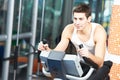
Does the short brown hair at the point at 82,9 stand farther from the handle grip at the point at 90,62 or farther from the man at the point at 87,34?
the handle grip at the point at 90,62

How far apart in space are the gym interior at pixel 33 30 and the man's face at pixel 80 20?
477 mm

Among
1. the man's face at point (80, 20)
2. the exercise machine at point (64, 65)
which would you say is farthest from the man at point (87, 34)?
the exercise machine at point (64, 65)

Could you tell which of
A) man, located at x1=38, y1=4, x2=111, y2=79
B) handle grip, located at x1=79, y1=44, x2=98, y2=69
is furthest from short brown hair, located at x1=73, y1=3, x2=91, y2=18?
handle grip, located at x1=79, y1=44, x2=98, y2=69

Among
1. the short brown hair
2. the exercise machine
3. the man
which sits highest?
the short brown hair

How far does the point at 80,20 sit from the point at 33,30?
2.24 metres

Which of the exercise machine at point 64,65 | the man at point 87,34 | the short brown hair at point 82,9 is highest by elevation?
the short brown hair at point 82,9

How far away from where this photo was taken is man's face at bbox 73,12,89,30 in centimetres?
279

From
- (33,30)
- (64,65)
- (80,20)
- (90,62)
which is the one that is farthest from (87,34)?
(33,30)

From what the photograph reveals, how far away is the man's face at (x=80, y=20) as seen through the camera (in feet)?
9.14

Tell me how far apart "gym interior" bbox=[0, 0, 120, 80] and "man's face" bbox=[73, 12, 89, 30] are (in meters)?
0.48

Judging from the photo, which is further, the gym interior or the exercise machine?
the gym interior

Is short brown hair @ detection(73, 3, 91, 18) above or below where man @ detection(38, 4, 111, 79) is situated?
above

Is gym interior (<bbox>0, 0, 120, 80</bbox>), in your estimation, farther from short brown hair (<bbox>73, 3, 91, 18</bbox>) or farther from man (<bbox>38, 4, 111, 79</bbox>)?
short brown hair (<bbox>73, 3, 91, 18</bbox>)

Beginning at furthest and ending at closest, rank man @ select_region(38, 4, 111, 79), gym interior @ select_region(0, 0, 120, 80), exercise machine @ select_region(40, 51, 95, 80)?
1. gym interior @ select_region(0, 0, 120, 80)
2. man @ select_region(38, 4, 111, 79)
3. exercise machine @ select_region(40, 51, 95, 80)
